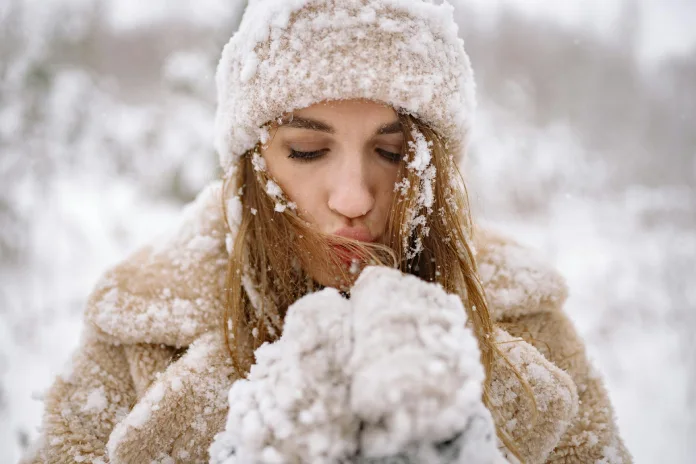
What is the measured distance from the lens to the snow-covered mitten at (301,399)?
22.3 inches

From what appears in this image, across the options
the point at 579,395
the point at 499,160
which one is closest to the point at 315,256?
the point at 579,395

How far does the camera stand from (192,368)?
3.27 feet

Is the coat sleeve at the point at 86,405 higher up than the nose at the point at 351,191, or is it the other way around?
the nose at the point at 351,191

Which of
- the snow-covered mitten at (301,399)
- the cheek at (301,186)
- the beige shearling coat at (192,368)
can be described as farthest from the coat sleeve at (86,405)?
the cheek at (301,186)

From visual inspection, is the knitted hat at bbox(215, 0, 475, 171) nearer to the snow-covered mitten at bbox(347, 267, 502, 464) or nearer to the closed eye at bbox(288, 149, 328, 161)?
the closed eye at bbox(288, 149, 328, 161)

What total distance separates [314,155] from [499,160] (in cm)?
644

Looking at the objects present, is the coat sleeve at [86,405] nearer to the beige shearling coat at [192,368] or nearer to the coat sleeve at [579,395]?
the beige shearling coat at [192,368]

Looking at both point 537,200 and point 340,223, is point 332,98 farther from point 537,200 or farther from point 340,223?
point 537,200

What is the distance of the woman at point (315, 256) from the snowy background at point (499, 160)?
1.16 feet

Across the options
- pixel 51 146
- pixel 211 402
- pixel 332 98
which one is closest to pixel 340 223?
pixel 332 98

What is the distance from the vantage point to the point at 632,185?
6.97m

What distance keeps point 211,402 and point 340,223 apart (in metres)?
0.55

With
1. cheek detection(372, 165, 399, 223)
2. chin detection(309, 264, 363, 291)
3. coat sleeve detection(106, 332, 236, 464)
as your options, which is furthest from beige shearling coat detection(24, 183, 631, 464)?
cheek detection(372, 165, 399, 223)

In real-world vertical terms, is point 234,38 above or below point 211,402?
above
